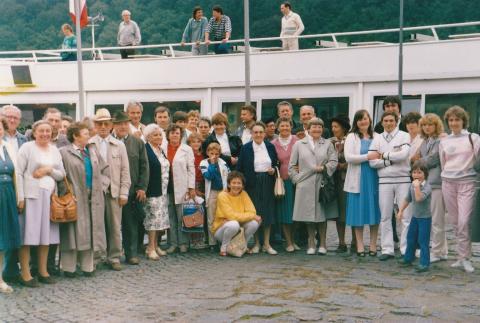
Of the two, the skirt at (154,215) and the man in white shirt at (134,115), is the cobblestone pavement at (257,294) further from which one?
the man in white shirt at (134,115)

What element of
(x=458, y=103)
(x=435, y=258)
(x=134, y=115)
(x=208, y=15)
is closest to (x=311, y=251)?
(x=435, y=258)

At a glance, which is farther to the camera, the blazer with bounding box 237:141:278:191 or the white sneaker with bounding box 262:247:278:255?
the blazer with bounding box 237:141:278:191

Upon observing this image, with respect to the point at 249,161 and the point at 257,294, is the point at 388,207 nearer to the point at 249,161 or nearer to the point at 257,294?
the point at 249,161

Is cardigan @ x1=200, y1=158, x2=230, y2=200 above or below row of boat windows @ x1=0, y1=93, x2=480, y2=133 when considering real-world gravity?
below

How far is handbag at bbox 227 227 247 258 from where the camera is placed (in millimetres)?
9387

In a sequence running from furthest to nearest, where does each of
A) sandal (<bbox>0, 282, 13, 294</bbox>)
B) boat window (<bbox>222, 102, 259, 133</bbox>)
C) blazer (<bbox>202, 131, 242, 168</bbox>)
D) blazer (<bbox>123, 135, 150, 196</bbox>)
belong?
boat window (<bbox>222, 102, 259, 133</bbox>) < blazer (<bbox>202, 131, 242, 168</bbox>) < blazer (<bbox>123, 135, 150, 196</bbox>) < sandal (<bbox>0, 282, 13, 294</bbox>)

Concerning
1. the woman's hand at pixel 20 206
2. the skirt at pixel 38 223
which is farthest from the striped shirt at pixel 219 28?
the woman's hand at pixel 20 206

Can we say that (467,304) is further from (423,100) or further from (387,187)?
(423,100)

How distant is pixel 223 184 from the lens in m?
9.77

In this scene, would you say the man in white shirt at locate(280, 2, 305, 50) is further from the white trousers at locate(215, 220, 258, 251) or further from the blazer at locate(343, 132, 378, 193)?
the white trousers at locate(215, 220, 258, 251)

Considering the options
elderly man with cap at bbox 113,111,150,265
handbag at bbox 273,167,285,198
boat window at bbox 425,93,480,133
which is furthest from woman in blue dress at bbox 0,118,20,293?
boat window at bbox 425,93,480,133

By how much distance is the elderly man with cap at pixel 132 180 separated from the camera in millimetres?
8984

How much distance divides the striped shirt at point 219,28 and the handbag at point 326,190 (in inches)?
332

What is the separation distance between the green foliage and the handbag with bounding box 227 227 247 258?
20500 mm
